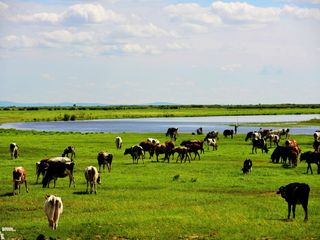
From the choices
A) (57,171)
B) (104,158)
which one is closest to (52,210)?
(57,171)

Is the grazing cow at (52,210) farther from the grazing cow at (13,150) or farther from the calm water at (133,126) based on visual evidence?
the calm water at (133,126)

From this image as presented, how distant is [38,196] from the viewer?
2620cm

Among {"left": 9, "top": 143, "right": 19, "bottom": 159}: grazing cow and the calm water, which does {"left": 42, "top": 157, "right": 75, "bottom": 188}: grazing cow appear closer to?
{"left": 9, "top": 143, "right": 19, "bottom": 159}: grazing cow

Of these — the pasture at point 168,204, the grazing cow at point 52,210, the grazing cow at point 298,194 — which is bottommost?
the pasture at point 168,204

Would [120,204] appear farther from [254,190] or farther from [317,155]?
[317,155]

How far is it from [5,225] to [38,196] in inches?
231


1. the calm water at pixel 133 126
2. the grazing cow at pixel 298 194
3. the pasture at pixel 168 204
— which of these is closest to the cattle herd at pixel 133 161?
the grazing cow at pixel 298 194

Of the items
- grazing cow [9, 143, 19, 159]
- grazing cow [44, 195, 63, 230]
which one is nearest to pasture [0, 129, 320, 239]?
grazing cow [44, 195, 63, 230]

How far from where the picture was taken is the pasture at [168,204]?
1908 centimetres

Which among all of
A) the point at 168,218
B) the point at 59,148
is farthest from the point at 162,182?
the point at 59,148

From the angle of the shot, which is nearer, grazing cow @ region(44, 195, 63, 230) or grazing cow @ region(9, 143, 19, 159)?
grazing cow @ region(44, 195, 63, 230)

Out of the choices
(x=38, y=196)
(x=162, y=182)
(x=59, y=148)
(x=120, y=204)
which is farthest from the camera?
(x=59, y=148)

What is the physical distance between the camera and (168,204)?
24.2m

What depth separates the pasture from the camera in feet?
62.6
